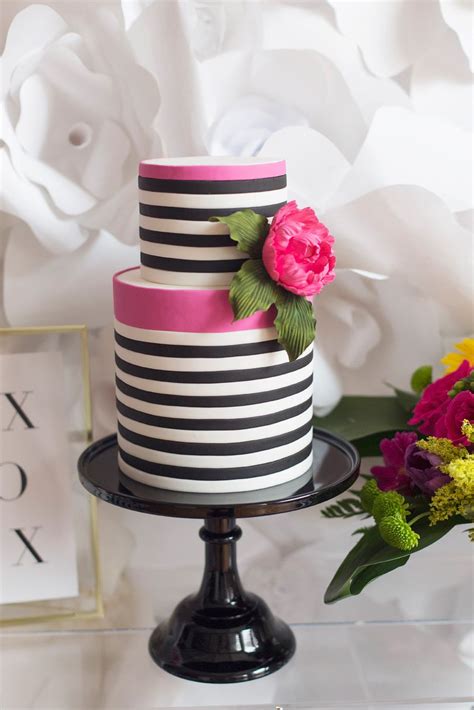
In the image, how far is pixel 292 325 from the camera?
2.29ft

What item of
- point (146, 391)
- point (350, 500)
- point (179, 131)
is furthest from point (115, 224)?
point (350, 500)

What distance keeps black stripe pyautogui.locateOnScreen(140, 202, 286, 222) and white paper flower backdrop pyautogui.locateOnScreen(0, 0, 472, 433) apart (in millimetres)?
181

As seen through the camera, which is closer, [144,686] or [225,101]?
[144,686]

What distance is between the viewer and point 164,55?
86cm

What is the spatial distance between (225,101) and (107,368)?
0.32m

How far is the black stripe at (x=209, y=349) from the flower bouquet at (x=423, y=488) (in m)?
0.16

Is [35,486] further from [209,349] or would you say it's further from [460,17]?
[460,17]

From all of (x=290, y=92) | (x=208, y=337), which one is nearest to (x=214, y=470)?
(x=208, y=337)

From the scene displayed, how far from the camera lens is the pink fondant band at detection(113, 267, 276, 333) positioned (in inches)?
27.3

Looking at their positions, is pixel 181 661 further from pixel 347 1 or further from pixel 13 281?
pixel 347 1

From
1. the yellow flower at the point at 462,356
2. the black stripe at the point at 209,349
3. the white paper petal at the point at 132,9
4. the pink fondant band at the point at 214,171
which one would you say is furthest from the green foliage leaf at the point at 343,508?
the white paper petal at the point at 132,9

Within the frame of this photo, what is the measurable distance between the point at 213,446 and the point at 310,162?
1.07 feet

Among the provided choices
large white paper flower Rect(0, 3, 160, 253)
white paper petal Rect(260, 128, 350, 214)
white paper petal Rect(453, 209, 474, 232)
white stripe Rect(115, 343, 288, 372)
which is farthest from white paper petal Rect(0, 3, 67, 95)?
white paper petal Rect(453, 209, 474, 232)

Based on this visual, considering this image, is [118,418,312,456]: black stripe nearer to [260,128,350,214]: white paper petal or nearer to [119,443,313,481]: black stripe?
[119,443,313,481]: black stripe
